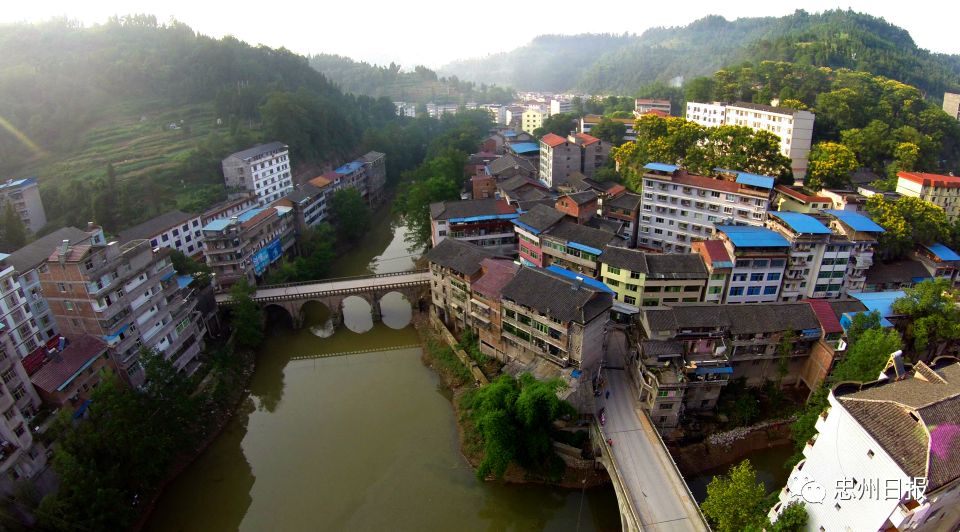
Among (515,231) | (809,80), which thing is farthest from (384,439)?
(809,80)

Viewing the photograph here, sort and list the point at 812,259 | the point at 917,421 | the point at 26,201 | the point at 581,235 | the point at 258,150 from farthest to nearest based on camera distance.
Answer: the point at 258,150
the point at 26,201
the point at 581,235
the point at 812,259
the point at 917,421

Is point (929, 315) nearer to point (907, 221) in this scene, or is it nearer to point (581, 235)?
point (907, 221)

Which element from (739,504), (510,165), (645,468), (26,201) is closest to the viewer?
(739,504)

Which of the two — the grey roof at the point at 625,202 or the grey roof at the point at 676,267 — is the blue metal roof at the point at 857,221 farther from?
the grey roof at the point at 625,202

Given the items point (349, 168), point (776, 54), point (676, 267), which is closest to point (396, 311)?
point (676, 267)

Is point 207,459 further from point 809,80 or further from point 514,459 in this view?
point 809,80

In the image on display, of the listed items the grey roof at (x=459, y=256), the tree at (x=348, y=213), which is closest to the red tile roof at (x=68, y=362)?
the grey roof at (x=459, y=256)

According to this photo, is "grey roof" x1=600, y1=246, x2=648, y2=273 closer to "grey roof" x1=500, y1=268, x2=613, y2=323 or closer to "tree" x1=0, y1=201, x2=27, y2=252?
"grey roof" x1=500, y1=268, x2=613, y2=323
